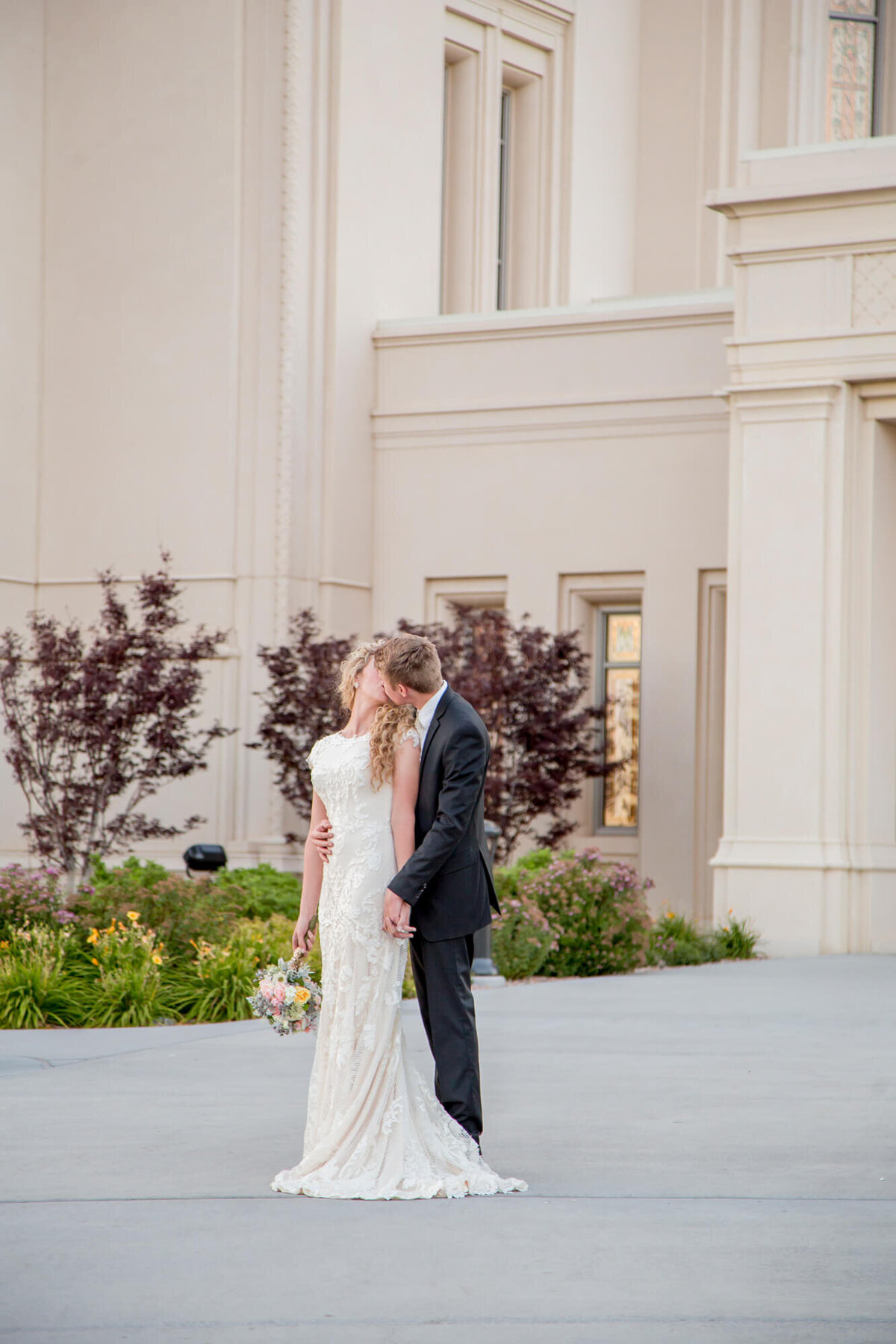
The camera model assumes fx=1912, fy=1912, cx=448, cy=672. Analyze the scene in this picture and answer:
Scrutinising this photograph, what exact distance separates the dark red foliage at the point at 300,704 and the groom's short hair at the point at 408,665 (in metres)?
11.4

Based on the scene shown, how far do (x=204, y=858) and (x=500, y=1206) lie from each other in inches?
443

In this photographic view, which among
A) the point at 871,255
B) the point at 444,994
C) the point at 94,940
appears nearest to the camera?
the point at 444,994

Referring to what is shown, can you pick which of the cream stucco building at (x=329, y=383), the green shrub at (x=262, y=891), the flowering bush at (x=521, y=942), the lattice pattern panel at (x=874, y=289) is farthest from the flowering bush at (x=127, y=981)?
the lattice pattern panel at (x=874, y=289)

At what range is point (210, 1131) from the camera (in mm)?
7387

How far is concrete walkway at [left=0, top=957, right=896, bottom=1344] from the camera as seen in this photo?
4727 mm

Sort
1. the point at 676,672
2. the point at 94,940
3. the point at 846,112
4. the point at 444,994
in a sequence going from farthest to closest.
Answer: the point at 846,112 → the point at 676,672 → the point at 94,940 → the point at 444,994

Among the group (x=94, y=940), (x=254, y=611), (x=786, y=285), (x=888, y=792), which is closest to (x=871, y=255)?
(x=786, y=285)

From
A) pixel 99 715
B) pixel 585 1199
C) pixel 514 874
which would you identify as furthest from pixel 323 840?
pixel 99 715

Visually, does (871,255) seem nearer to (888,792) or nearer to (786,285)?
(786,285)

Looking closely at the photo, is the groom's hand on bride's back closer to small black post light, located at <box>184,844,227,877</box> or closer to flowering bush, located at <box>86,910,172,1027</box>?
flowering bush, located at <box>86,910,172,1027</box>

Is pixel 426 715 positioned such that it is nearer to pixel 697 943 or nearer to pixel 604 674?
pixel 697 943

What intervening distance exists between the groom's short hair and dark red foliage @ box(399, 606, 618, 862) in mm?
10924

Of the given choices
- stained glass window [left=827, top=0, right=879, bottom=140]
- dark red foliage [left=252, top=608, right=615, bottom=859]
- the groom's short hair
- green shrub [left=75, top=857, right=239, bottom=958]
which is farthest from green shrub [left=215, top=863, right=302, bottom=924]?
stained glass window [left=827, top=0, right=879, bottom=140]

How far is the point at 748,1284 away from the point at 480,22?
1914cm
